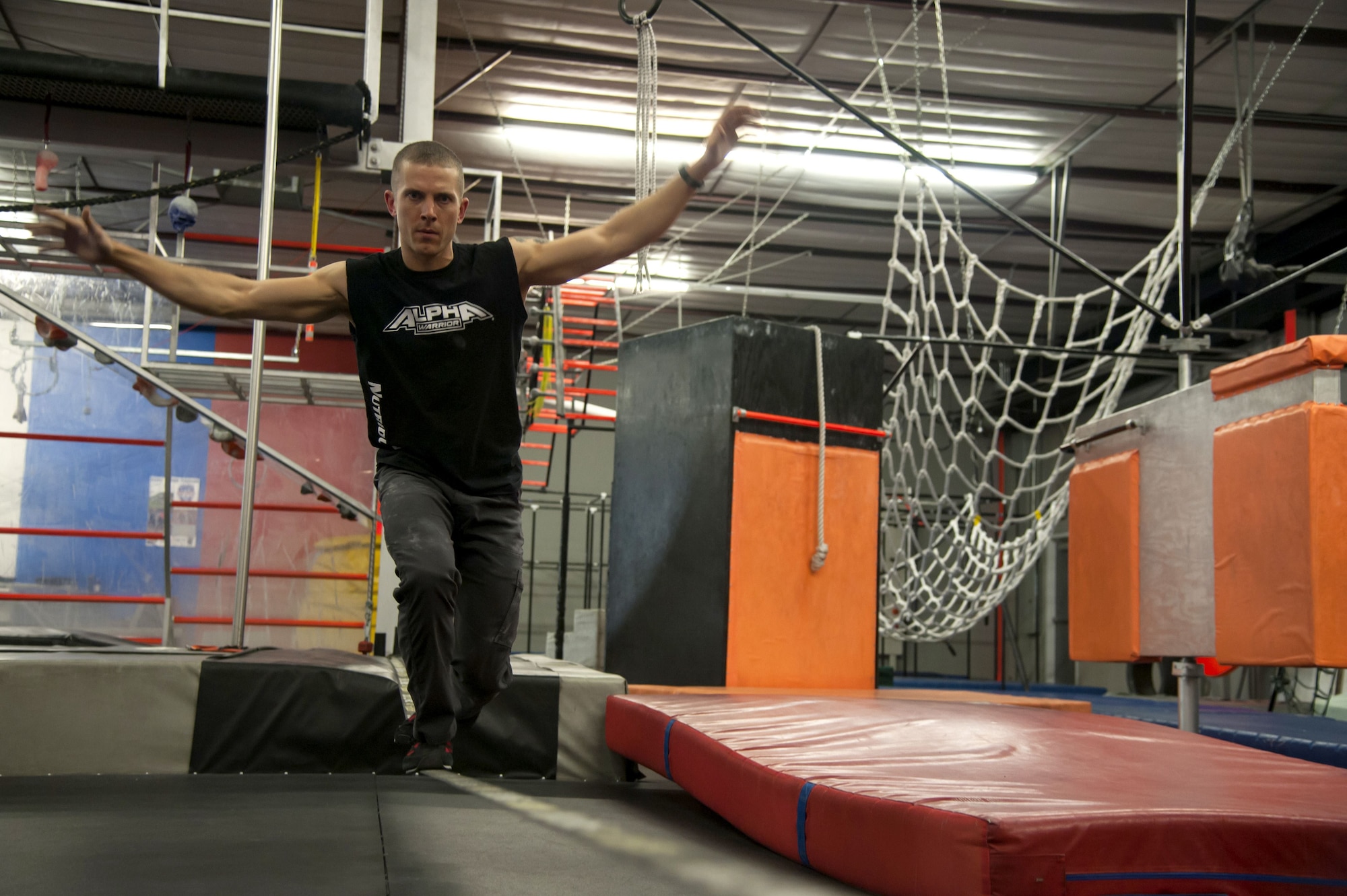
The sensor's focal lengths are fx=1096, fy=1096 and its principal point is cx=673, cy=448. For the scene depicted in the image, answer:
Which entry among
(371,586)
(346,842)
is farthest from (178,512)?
(346,842)

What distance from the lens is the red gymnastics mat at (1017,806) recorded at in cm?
145

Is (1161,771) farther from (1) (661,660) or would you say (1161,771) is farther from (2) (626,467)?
(2) (626,467)

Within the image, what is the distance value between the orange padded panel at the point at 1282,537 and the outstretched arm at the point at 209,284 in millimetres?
1989

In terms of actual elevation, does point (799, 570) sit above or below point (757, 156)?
below

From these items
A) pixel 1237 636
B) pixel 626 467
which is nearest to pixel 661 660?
pixel 626 467

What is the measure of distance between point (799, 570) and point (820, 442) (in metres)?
0.48

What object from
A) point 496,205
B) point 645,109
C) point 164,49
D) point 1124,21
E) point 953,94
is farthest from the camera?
point 953,94

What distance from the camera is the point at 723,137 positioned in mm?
2209

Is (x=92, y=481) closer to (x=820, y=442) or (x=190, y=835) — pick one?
(x=820, y=442)

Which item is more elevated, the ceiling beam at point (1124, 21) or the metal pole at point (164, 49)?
the ceiling beam at point (1124, 21)

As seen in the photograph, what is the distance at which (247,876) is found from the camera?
169cm

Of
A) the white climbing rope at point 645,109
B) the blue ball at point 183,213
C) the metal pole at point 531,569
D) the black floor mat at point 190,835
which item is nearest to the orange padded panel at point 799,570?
the white climbing rope at point 645,109

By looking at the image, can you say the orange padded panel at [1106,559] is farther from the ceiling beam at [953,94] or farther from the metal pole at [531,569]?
the metal pole at [531,569]

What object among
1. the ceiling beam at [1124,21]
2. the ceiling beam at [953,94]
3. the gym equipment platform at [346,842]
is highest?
the ceiling beam at [1124,21]
